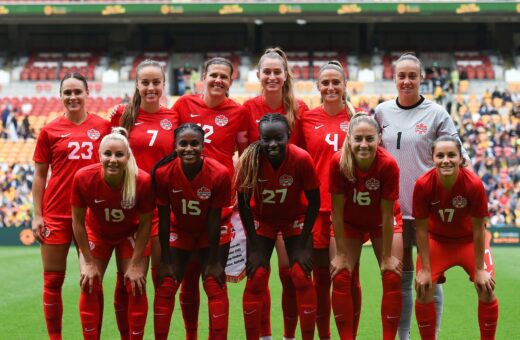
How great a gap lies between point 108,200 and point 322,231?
1.64 meters

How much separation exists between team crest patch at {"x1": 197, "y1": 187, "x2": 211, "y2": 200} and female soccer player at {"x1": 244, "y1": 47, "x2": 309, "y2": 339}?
29.1 inches

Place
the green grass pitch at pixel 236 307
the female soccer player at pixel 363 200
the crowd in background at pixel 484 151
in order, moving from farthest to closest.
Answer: the crowd in background at pixel 484 151 → the green grass pitch at pixel 236 307 → the female soccer player at pixel 363 200

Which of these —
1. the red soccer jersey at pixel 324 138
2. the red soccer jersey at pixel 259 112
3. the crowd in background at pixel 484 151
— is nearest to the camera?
the red soccer jersey at pixel 324 138

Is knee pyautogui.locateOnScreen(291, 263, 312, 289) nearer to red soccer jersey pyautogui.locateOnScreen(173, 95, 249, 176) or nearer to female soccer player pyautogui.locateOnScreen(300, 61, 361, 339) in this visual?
female soccer player pyautogui.locateOnScreen(300, 61, 361, 339)

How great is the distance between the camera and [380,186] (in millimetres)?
5844

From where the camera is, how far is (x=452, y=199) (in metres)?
5.78

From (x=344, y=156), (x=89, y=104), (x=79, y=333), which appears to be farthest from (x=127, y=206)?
(x=89, y=104)

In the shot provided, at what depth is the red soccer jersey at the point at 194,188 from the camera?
5.72 meters

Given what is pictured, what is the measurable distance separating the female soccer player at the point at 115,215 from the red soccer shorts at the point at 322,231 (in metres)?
1.29

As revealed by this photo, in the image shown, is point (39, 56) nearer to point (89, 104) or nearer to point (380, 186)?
point (89, 104)

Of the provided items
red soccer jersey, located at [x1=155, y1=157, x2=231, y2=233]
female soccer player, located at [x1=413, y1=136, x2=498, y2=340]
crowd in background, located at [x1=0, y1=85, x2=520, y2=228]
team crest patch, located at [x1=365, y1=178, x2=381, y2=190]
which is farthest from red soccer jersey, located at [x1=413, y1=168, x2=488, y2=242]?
crowd in background, located at [x1=0, y1=85, x2=520, y2=228]

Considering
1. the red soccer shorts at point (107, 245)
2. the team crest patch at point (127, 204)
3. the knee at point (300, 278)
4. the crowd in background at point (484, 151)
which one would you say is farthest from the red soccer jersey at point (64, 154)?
the crowd in background at point (484, 151)

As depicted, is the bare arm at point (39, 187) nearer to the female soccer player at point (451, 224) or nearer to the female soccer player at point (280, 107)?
the female soccer player at point (280, 107)

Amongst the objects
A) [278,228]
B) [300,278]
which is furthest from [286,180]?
[300,278]
